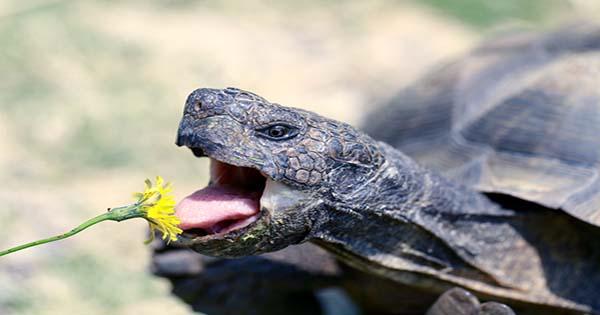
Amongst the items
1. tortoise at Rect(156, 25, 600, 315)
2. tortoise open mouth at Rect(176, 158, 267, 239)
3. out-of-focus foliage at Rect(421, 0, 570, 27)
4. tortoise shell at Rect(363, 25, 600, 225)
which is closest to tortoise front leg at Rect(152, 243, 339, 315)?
tortoise at Rect(156, 25, 600, 315)

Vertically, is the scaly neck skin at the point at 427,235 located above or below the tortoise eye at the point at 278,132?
below

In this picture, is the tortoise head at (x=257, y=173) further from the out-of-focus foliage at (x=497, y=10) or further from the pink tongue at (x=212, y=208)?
the out-of-focus foliage at (x=497, y=10)

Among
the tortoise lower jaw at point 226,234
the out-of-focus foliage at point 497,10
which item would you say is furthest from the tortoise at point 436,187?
the out-of-focus foliage at point 497,10

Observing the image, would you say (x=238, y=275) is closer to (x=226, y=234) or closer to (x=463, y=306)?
(x=463, y=306)

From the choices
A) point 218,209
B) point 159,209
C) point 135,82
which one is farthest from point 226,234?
point 135,82

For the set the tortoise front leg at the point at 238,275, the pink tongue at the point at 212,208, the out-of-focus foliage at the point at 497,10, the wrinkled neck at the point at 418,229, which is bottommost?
the tortoise front leg at the point at 238,275

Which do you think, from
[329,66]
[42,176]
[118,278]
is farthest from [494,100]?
[329,66]
